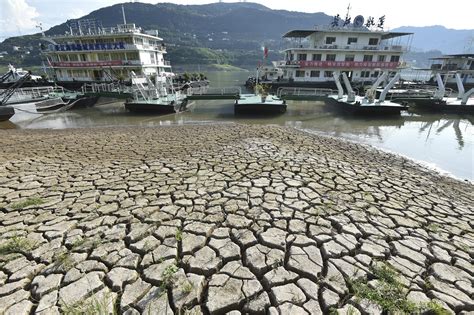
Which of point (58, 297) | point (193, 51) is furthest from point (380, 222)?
point (193, 51)

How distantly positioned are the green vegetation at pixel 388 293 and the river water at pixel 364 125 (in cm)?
738

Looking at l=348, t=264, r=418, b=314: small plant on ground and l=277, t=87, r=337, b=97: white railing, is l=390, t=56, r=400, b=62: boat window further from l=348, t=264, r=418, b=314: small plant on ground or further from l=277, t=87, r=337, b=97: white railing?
l=348, t=264, r=418, b=314: small plant on ground

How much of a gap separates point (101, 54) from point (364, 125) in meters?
28.9

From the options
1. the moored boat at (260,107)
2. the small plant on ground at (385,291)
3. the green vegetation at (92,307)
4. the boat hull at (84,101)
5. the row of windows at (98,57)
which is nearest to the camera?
the green vegetation at (92,307)

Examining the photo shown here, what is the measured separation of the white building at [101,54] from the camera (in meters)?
27.2

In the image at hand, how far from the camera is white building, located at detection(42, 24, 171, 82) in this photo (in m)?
27.2

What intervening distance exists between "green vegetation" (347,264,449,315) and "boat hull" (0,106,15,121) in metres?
20.4

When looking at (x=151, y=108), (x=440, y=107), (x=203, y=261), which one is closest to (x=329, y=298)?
(x=203, y=261)

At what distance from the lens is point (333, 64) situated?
2895 centimetres

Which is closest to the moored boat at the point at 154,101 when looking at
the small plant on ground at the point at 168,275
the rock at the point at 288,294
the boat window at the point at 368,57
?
the small plant on ground at the point at 168,275

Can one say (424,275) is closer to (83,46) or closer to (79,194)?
(79,194)

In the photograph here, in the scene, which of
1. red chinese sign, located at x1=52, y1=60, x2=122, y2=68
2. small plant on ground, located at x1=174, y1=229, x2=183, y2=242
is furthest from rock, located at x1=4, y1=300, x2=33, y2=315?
red chinese sign, located at x1=52, y1=60, x2=122, y2=68

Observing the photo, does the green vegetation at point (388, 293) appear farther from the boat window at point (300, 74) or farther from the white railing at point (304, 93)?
the boat window at point (300, 74)

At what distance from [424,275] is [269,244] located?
6.33ft
